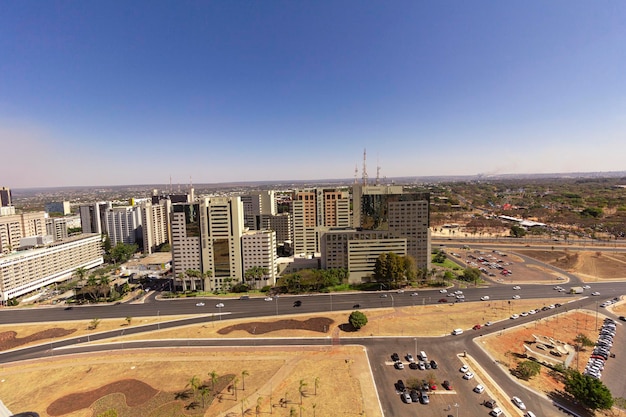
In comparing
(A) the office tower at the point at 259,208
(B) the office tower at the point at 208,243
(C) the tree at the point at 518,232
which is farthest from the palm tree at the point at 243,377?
(C) the tree at the point at 518,232

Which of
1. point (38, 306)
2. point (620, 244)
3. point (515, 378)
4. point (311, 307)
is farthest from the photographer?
point (620, 244)

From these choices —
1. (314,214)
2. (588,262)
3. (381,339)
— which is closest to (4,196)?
(314,214)

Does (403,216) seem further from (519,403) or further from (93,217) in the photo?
(93,217)

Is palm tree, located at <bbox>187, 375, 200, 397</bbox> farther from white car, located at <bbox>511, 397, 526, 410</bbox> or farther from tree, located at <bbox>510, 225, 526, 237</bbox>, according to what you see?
tree, located at <bbox>510, 225, 526, 237</bbox>

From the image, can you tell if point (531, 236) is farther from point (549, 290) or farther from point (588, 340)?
point (588, 340)

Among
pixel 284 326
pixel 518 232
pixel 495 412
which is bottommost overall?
pixel 284 326

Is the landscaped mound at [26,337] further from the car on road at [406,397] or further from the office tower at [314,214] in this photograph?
the office tower at [314,214]

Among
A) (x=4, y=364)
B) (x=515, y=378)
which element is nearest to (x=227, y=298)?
(x=4, y=364)
